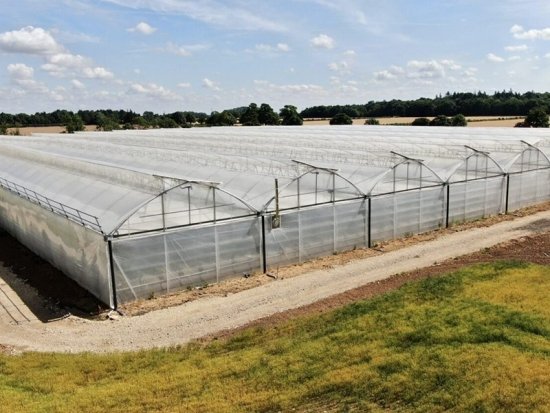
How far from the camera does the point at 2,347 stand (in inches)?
707

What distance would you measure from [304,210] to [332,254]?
10.3ft

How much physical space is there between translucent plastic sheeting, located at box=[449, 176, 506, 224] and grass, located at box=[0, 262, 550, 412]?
15515 mm

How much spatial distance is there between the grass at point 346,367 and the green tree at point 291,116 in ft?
352

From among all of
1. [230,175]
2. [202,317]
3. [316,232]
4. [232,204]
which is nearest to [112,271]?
[202,317]

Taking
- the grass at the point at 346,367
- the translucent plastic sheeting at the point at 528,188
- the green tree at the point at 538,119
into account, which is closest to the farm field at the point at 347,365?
the grass at the point at 346,367

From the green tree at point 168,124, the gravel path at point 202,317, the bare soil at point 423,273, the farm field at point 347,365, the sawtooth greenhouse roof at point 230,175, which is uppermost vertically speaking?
the green tree at point 168,124

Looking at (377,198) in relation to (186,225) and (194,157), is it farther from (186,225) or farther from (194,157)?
(194,157)

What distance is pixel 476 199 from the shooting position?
34.8m

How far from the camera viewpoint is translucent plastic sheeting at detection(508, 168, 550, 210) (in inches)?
1468

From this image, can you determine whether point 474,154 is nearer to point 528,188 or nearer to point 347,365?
point 528,188

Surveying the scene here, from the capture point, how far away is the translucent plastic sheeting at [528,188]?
37281 millimetres

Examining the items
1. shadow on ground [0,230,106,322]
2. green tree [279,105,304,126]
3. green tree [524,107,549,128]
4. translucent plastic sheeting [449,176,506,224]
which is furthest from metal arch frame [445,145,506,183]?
green tree [279,105,304,126]

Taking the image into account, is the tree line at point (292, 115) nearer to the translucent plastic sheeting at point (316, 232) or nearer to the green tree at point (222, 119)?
the green tree at point (222, 119)

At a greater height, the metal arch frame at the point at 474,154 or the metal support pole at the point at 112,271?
the metal arch frame at the point at 474,154
